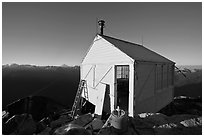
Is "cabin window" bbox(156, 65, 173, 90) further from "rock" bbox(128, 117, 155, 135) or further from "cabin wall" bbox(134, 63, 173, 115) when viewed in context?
"rock" bbox(128, 117, 155, 135)

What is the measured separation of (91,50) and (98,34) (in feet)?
6.45

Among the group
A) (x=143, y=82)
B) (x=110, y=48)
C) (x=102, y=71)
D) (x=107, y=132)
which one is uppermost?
(x=110, y=48)

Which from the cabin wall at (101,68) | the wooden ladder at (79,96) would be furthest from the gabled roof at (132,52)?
the wooden ladder at (79,96)

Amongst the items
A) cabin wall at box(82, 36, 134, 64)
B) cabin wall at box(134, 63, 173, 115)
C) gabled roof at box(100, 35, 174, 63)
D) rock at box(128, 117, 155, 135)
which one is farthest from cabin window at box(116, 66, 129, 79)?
rock at box(128, 117, 155, 135)

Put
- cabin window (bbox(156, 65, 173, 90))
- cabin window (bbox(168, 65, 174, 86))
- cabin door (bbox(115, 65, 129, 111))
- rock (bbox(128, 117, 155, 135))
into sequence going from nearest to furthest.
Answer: rock (bbox(128, 117, 155, 135)), cabin window (bbox(156, 65, 173, 90)), cabin door (bbox(115, 65, 129, 111)), cabin window (bbox(168, 65, 174, 86))

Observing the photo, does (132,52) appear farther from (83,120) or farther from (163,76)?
(83,120)

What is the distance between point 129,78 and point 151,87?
293 cm

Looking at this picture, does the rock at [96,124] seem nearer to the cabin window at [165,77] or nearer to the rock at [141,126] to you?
the rock at [141,126]

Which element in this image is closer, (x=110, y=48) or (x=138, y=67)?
(x=138, y=67)

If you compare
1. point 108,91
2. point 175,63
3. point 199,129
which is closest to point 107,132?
point 108,91

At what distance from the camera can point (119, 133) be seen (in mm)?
6980

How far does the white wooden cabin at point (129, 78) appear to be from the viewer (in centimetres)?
905

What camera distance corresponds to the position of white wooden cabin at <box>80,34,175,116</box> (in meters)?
9.05

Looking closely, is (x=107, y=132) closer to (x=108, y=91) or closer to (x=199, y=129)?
(x=108, y=91)
